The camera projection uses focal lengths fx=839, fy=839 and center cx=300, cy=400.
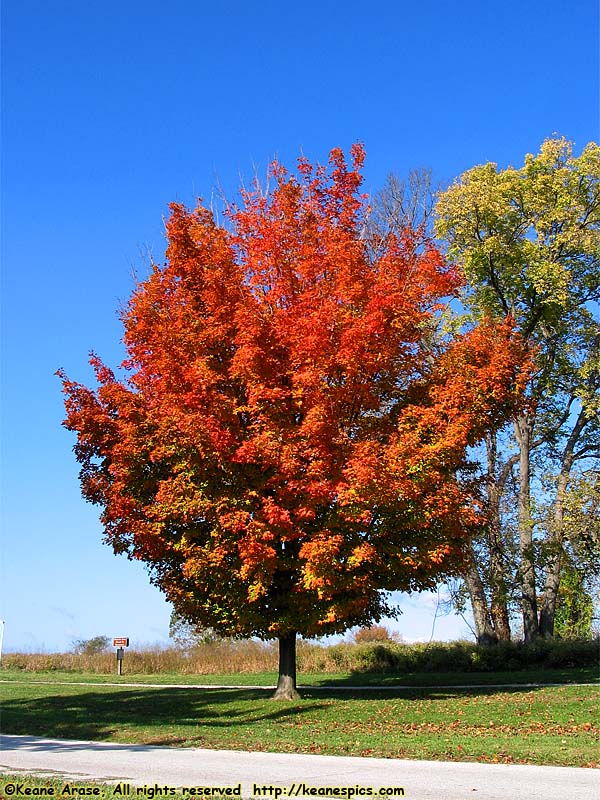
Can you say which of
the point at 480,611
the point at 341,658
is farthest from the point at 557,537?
the point at 341,658

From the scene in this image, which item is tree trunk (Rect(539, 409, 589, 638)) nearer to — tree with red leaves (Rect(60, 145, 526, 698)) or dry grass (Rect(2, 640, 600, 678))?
dry grass (Rect(2, 640, 600, 678))

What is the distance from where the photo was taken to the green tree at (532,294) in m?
31.5

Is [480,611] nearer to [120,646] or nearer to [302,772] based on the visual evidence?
[120,646]

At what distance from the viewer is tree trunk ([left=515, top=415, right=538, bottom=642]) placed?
30.5 metres

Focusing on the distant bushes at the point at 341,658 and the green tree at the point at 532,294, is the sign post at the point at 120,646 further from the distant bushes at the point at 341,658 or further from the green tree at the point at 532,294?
the green tree at the point at 532,294

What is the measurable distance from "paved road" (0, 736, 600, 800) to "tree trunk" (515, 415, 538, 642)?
19631mm

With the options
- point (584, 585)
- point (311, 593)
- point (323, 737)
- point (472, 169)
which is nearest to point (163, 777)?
point (323, 737)

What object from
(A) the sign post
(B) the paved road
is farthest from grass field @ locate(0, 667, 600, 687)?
(B) the paved road

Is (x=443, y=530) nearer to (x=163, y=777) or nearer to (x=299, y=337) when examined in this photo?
(x=299, y=337)

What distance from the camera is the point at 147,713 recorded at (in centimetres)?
1939

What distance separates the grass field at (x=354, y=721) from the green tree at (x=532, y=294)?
7349 millimetres

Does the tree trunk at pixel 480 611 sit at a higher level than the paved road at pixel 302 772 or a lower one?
higher

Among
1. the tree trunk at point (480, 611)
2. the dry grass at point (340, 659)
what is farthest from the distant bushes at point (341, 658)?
the tree trunk at point (480, 611)

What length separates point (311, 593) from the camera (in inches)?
736
